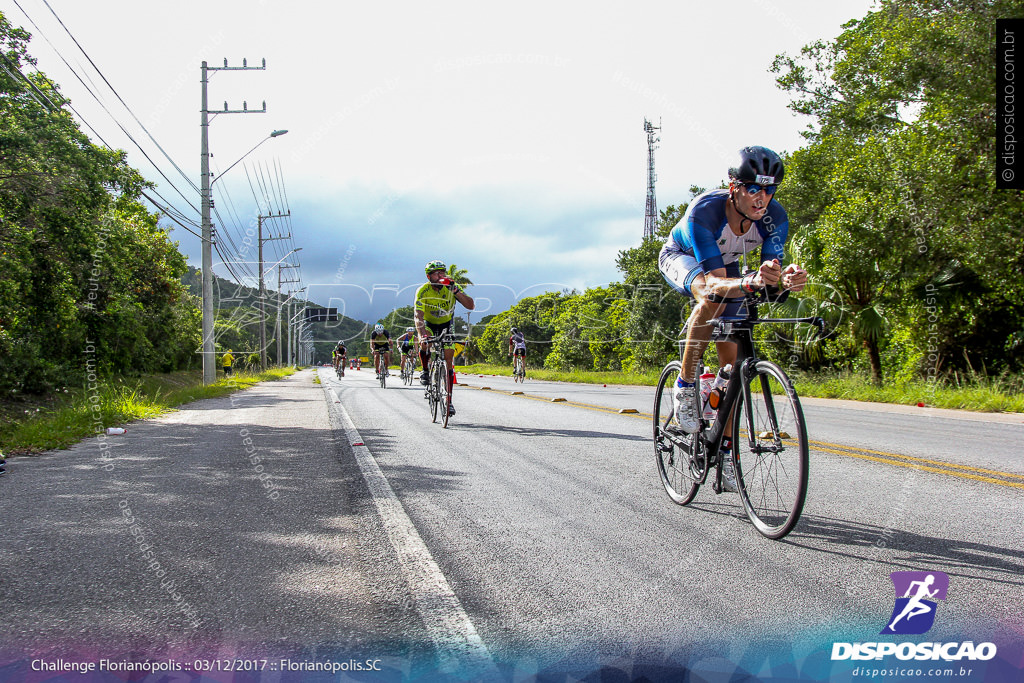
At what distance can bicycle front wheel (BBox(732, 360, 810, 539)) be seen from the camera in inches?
131

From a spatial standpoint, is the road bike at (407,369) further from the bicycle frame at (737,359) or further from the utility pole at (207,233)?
the bicycle frame at (737,359)

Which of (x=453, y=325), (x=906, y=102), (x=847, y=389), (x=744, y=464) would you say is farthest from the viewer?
(x=906, y=102)

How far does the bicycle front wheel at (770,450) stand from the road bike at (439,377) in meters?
6.31

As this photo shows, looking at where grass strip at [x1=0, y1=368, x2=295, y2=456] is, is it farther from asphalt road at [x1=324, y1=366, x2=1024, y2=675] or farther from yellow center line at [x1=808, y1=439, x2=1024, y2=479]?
yellow center line at [x1=808, y1=439, x2=1024, y2=479]

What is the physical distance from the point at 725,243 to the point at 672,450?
1.45 m

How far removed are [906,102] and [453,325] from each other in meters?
16.1

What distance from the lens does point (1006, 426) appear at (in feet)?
32.0

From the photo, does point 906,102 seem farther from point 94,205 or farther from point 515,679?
point 515,679

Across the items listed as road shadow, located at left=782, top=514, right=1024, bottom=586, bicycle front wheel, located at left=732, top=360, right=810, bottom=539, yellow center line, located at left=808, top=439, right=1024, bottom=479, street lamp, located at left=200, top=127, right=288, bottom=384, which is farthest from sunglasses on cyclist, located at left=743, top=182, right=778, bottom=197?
street lamp, located at left=200, top=127, right=288, bottom=384

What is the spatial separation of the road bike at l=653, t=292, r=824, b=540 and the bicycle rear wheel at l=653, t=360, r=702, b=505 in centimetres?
2

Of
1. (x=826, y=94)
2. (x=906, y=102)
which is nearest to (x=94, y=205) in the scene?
(x=906, y=102)

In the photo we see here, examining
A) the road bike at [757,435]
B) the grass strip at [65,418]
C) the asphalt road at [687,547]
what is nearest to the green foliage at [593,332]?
the grass strip at [65,418]

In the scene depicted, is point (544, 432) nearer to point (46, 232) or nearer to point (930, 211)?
point (46, 232)

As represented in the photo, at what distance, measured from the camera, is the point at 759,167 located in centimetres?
370
